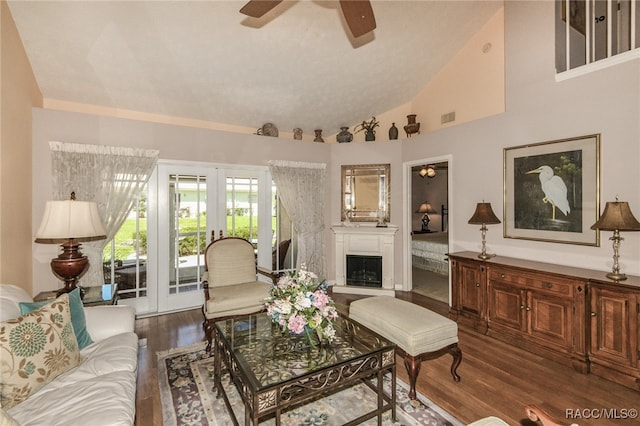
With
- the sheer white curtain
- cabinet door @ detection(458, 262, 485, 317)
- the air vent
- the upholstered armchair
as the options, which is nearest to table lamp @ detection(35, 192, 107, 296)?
the sheer white curtain

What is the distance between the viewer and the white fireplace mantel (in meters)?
4.95

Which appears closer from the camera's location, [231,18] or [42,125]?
[231,18]

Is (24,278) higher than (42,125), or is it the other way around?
(42,125)

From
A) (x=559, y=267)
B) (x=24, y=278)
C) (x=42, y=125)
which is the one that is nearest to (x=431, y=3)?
(x=559, y=267)

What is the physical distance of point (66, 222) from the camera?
256 cm

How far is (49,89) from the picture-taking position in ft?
11.6

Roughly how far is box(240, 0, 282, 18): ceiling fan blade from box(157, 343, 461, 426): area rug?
9.53ft

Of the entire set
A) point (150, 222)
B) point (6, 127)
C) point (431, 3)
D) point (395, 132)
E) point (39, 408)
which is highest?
point (431, 3)

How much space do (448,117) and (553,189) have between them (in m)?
2.01

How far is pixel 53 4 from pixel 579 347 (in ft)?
18.5

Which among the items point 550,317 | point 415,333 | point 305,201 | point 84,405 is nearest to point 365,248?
point 305,201

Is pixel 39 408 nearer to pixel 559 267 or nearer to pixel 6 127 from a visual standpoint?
pixel 6 127

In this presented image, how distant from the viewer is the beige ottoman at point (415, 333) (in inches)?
88.6

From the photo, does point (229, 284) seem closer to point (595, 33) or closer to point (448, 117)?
point (448, 117)
